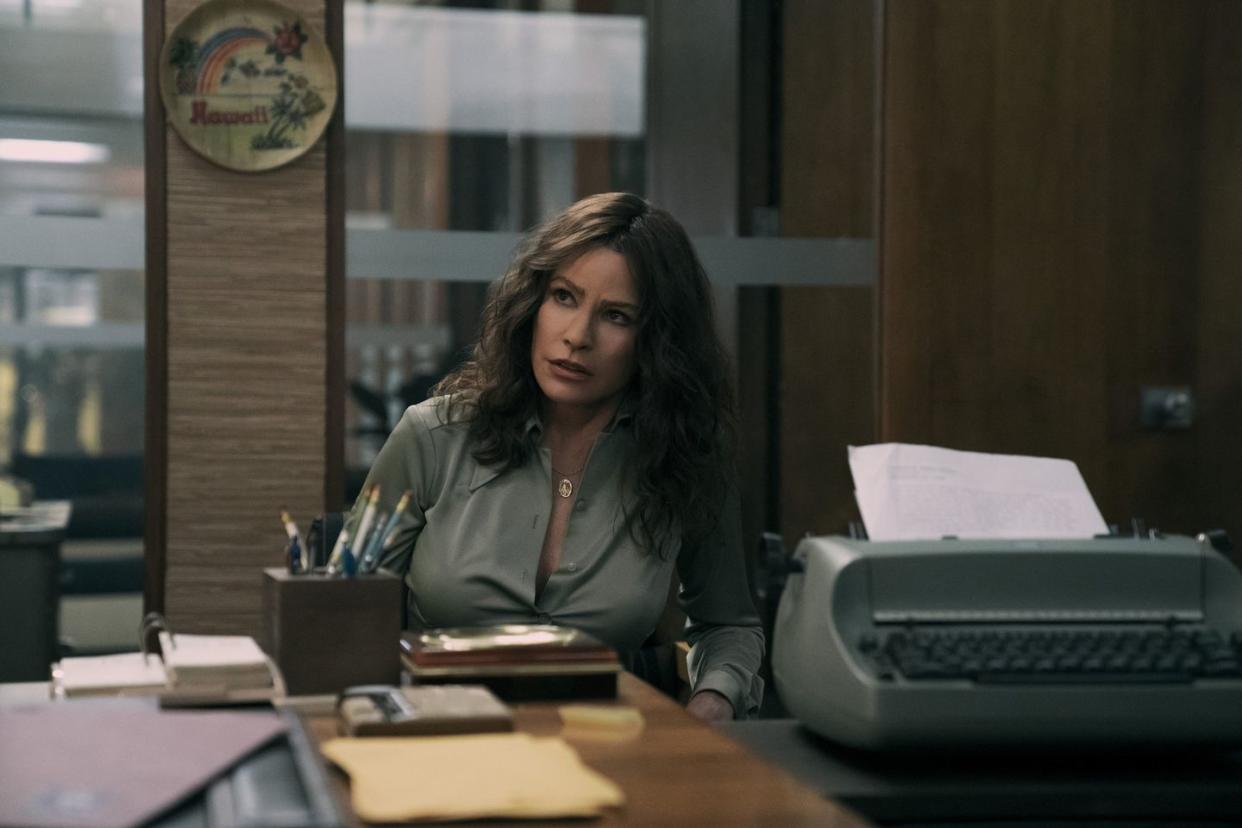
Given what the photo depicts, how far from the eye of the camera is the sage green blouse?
6.41 ft

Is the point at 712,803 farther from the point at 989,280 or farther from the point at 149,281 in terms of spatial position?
the point at 989,280

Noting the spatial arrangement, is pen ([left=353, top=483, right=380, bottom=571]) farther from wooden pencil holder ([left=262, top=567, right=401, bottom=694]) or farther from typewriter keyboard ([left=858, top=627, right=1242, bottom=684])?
typewriter keyboard ([left=858, top=627, right=1242, bottom=684])

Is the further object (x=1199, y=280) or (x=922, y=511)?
(x=1199, y=280)

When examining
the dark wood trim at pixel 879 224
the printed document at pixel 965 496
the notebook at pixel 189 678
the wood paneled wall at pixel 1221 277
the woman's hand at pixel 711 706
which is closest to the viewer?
the notebook at pixel 189 678

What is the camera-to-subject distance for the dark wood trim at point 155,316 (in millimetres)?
3248

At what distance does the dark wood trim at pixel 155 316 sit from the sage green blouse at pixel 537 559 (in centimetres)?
139

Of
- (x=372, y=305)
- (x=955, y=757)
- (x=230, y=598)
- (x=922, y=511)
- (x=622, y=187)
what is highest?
(x=622, y=187)

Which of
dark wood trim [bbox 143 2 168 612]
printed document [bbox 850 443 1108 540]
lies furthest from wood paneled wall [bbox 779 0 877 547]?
printed document [bbox 850 443 1108 540]

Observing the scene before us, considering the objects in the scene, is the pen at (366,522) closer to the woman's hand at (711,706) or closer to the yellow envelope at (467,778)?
the yellow envelope at (467,778)

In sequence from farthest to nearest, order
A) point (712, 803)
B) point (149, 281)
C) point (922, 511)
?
point (149, 281) → point (922, 511) → point (712, 803)

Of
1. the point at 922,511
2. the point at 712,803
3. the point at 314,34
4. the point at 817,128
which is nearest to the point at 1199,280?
the point at 817,128

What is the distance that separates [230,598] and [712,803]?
2455 mm

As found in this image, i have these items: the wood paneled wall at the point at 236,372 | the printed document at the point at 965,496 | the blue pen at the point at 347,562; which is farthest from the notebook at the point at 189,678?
the wood paneled wall at the point at 236,372

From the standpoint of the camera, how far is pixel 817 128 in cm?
371
